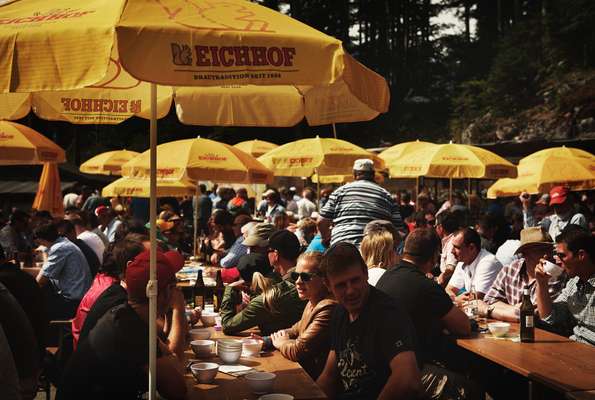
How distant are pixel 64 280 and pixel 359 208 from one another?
320 centimetres

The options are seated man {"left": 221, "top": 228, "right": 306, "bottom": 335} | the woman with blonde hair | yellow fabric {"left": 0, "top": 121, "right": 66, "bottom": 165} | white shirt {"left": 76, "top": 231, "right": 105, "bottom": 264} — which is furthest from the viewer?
yellow fabric {"left": 0, "top": 121, "right": 66, "bottom": 165}

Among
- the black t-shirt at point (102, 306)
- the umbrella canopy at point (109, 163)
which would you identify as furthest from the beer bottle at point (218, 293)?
the umbrella canopy at point (109, 163)

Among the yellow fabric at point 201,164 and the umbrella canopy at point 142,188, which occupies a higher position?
the yellow fabric at point 201,164

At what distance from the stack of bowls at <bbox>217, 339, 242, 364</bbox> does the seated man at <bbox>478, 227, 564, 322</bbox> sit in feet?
8.28

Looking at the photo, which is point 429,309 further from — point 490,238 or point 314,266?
point 490,238

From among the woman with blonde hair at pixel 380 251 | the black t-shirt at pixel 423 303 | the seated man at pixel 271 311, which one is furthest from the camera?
the woman with blonde hair at pixel 380 251

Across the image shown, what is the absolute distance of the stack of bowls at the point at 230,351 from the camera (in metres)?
4.46

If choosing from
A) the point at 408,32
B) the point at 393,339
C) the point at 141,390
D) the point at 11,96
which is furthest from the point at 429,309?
the point at 408,32

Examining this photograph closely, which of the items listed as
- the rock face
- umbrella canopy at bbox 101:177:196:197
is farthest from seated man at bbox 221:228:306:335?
the rock face

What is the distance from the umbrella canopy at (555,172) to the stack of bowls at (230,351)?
9.02 metres

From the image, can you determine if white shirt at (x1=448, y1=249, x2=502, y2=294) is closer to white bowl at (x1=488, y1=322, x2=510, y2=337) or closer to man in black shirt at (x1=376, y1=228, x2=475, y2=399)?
white bowl at (x1=488, y1=322, x2=510, y2=337)

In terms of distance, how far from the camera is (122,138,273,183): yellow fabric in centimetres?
991

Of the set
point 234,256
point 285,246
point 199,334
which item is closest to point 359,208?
point 285,246

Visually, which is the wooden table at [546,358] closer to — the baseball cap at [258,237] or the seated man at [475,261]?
the seated man at [475,261]
